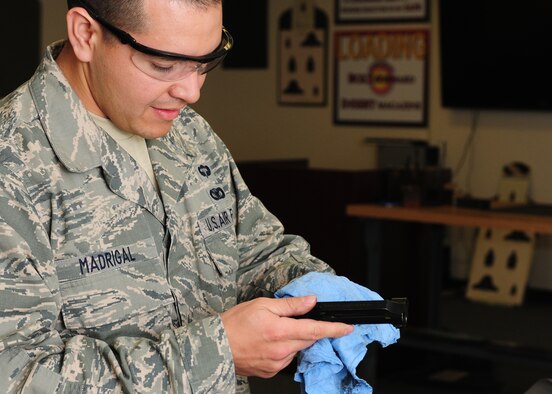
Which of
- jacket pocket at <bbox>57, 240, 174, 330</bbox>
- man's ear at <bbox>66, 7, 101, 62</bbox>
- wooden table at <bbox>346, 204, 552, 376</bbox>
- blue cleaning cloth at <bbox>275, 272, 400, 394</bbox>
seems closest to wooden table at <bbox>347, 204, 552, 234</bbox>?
wooden table at <bbox>346, 204, 552, 376</bbox>

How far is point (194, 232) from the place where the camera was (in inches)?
71.5

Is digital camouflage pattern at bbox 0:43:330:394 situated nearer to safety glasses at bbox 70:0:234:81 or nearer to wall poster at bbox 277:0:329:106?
safety glasses at bbox 70:0:234:81

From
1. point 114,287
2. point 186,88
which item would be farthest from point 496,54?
point 114,287

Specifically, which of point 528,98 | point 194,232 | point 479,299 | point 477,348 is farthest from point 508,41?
point 194,232

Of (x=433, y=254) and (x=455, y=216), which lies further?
(x=433, y=254)

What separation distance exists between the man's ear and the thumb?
49 centimetres

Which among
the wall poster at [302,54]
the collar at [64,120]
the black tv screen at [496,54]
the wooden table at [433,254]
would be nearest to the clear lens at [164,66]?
the collar at [64,120]

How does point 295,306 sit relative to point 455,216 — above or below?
above

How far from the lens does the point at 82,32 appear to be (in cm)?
161

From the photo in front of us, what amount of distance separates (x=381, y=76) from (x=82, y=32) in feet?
22.2

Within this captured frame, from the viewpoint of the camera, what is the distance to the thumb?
5.14 ft

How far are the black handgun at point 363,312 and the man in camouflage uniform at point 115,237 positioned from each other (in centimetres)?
2

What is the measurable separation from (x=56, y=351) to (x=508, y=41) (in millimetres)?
6393

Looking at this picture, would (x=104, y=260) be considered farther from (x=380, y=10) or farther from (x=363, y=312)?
(x=380, y=10)
